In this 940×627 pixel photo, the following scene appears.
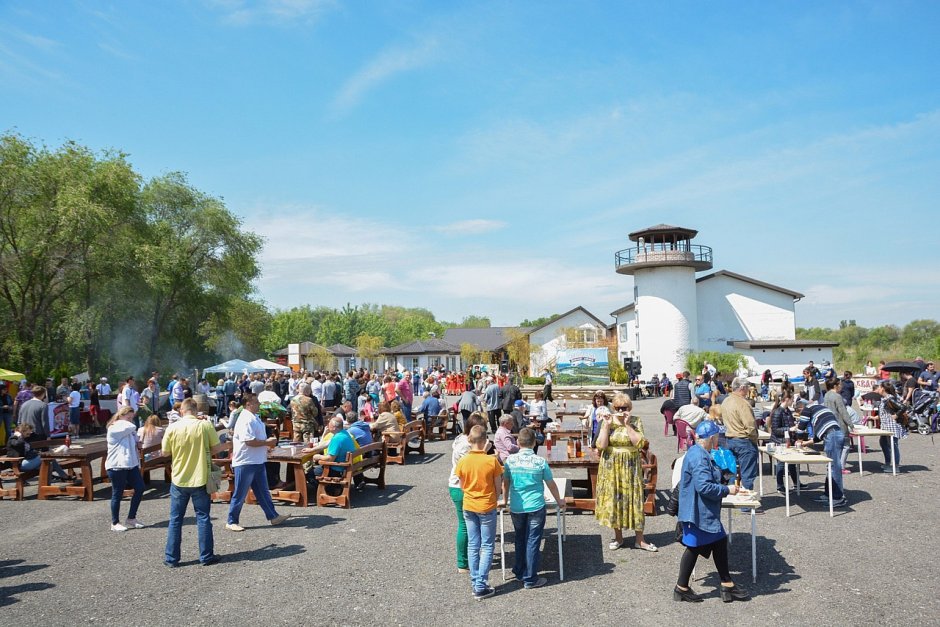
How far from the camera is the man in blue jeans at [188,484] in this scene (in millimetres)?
6684

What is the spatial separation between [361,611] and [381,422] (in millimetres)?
7318

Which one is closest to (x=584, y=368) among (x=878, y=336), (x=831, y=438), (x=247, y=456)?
(x=831, y=438)

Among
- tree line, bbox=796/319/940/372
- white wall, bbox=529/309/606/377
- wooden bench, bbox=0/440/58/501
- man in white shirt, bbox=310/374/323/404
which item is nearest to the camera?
wooden bench, bbox=0/440/58/501

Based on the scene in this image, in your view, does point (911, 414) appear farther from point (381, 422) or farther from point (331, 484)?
point (331, 484)

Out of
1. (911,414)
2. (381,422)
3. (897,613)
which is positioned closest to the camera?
(897,613)

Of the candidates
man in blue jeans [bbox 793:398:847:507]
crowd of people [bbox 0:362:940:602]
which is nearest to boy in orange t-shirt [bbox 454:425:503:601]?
crowd of people [bbox 0:362:940:602]

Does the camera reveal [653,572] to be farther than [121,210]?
No

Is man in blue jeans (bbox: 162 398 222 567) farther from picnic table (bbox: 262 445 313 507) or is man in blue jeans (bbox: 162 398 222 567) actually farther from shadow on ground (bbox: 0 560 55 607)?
picnic table (bbox: 262 445 313 507)

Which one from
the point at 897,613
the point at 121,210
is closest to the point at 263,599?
the point at 897,613

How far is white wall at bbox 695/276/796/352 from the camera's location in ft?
140

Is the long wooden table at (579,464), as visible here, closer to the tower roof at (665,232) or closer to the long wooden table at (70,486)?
the long wooden table at (70,486)

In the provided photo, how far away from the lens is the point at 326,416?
16047mm

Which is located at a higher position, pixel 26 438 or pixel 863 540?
pixel 26 438

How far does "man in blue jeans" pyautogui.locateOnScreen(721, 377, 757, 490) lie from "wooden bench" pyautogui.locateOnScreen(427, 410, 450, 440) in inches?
339
